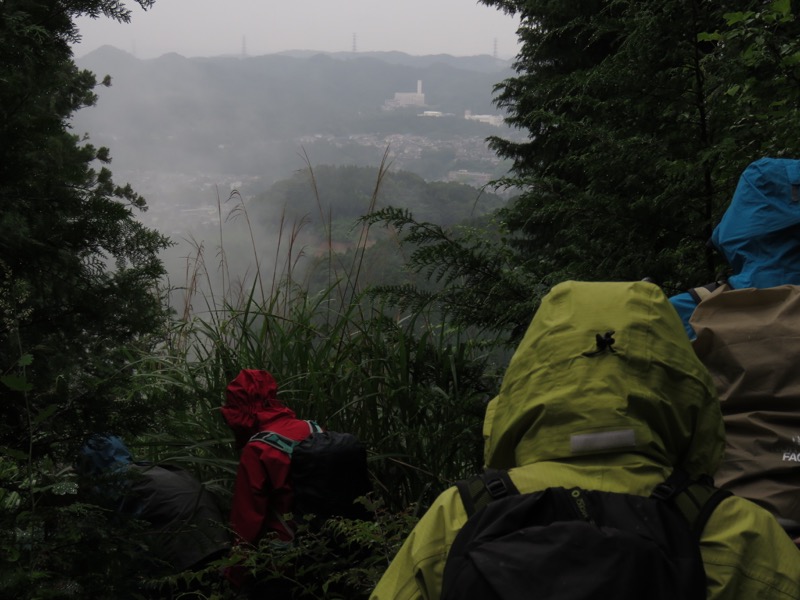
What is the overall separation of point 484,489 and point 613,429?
22cm

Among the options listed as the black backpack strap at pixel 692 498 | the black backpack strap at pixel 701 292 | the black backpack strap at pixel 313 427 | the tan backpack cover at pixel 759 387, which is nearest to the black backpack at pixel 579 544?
the black backpack strap at pixel 692 498

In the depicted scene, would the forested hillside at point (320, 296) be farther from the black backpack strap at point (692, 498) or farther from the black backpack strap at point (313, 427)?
the black backpack strap at point (692, 498)

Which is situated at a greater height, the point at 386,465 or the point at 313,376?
the point at 313,376

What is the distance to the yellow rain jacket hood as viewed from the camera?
125 cm

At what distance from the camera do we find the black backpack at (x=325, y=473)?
3.12m

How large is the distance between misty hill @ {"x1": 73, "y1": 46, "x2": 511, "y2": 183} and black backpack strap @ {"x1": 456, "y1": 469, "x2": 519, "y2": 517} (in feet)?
173

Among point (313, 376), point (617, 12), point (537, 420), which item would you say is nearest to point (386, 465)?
point (313, 376)

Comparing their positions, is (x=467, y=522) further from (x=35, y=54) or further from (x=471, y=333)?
(x=471, y=333)

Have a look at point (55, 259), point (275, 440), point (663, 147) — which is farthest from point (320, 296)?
point (55, 259)

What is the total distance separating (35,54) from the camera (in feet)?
7.30

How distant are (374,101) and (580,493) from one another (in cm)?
10275

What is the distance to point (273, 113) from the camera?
10850cm

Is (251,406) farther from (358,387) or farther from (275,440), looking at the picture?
(358,387)

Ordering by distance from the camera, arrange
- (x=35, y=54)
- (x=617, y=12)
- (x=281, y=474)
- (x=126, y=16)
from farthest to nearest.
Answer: (x=617, y=12)
(x=281, y=474)
(x=126, y=16)
(x=35, y=54)
